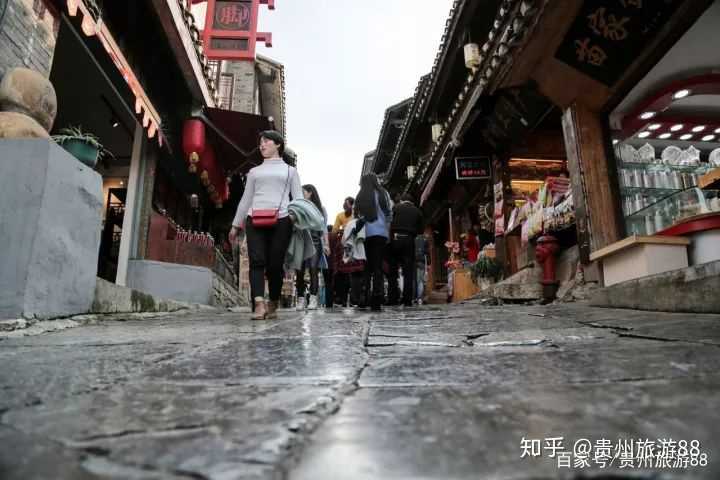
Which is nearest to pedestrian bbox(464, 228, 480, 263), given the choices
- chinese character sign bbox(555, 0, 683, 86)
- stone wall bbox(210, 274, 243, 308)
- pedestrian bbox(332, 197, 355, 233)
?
pedestrian bbox(332, 197, 355, 233)

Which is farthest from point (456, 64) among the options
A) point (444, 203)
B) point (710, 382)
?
point (710, 382)

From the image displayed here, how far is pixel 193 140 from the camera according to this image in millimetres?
8328

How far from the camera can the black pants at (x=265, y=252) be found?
13.6 ft

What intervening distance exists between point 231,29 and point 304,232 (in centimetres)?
745

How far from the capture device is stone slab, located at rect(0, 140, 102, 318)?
2.80 m

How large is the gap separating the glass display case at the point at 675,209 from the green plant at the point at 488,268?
3.76m

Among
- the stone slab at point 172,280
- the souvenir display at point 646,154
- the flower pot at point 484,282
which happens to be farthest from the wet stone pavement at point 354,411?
the flower pot at point 484,282

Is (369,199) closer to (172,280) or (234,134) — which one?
(172,280)

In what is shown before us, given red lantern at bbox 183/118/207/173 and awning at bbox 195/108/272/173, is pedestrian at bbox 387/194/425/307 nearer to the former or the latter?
awning at bbox 195/108/272/173

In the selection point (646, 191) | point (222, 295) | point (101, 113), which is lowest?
point (222, 295)

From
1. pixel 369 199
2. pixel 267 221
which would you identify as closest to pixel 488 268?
pixel 369 199

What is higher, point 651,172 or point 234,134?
point 234,134

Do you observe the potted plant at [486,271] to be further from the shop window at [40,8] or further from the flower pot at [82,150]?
the shop window at [40,8]

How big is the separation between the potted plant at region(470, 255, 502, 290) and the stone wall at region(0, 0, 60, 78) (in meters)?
8.02
